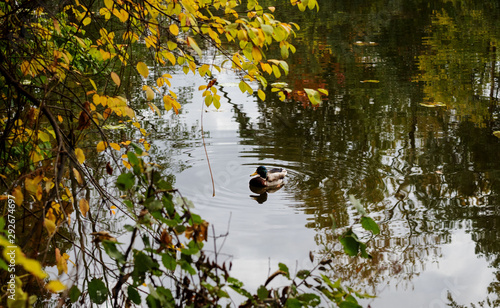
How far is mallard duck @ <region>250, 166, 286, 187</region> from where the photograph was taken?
6.52 meters

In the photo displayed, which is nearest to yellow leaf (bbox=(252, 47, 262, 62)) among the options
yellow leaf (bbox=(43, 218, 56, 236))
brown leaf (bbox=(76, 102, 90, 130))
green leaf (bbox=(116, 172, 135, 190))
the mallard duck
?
brown leaf (bbox=(76, 102, 90, 130))

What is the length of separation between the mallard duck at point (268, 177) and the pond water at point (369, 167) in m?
0.12

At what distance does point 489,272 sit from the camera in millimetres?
4766

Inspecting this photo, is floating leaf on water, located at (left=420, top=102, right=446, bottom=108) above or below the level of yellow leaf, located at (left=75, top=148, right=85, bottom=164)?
below

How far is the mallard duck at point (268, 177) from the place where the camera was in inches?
257

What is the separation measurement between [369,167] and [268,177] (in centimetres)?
122

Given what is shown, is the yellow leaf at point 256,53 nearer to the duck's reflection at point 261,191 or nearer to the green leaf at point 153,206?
the green leaf at point 153,206

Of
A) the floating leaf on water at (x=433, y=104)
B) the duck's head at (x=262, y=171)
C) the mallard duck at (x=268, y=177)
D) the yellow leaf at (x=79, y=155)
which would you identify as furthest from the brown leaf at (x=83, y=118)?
the floating leaf on water at (x=433, y=104)

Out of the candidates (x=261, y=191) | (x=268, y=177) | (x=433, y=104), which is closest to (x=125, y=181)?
(x=261, y=191)

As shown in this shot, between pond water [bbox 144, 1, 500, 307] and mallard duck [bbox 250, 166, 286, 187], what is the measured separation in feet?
0.38

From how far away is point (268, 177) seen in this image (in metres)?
6.64

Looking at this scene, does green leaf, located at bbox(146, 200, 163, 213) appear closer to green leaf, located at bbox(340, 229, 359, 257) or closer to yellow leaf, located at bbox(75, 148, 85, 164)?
green leaf, located at bbox(340, 229, 359, 257)

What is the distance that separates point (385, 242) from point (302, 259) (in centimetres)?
81

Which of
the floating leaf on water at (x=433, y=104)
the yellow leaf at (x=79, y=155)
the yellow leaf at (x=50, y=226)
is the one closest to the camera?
the yellow leaf at (x=50, y=226)
